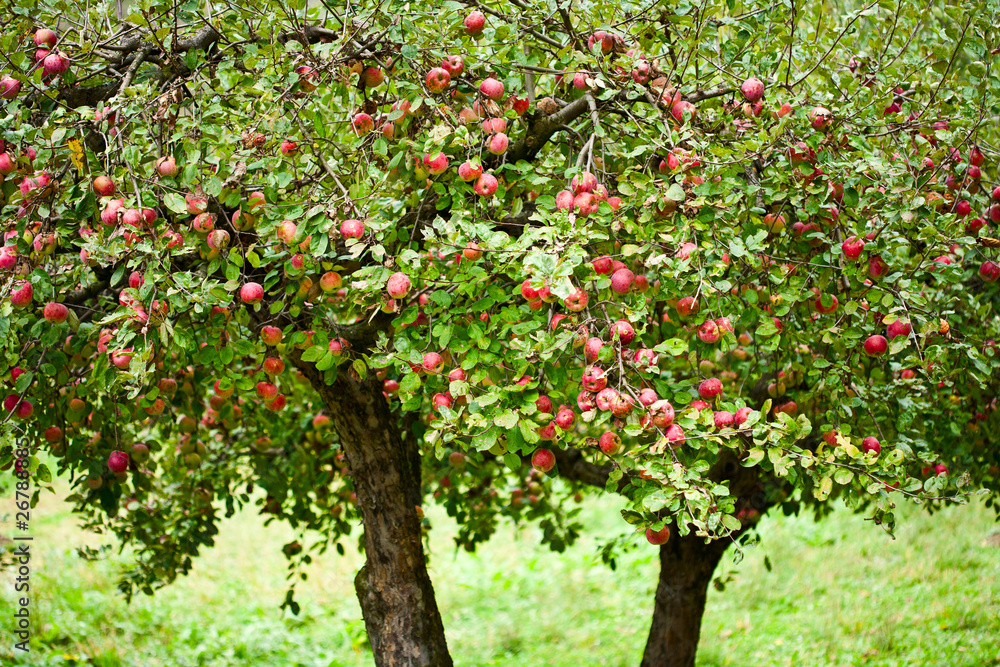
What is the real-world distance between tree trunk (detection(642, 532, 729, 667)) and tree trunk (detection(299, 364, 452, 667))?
5.48 feet

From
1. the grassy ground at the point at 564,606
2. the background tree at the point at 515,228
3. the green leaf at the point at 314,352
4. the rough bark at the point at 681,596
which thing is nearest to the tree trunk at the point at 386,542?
the background tree at the point at 515,228

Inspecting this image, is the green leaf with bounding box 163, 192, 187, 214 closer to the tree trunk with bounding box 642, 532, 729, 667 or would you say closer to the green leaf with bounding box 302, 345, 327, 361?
the green leaf with bounding box 302, 345, 327, 361

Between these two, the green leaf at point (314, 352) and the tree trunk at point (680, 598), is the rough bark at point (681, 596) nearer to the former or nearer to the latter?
the tree trunk at point (680, 598)

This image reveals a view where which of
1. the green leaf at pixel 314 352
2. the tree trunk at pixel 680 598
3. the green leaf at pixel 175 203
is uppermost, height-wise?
the green leaf at pixel 175 203

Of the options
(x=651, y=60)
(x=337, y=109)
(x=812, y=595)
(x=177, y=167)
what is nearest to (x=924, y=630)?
(x=812, y=595)

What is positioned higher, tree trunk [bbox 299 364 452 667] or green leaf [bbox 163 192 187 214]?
green leaf [bbox 163 192 187 214]

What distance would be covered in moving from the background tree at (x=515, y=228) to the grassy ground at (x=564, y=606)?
318cm

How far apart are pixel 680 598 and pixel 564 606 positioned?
3618mm

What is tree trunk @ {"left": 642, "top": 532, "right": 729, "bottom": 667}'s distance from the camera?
431 centimetres

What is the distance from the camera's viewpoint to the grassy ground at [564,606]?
5797 mm

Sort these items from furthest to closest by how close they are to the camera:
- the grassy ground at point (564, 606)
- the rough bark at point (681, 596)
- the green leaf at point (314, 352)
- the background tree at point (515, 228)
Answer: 1. the grassy ground at point (564, 606)
2. the rough bark at point (681, 596)
3. the green leaf at point (314, 352)
4. the background tree at point (515, 228)

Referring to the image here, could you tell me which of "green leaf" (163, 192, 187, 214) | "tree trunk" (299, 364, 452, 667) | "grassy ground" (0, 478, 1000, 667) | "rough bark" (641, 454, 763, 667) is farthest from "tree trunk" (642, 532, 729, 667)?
"green leaf" (163, 192, 187, 214)

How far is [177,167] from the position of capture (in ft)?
7.65

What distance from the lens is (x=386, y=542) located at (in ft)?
10.5
